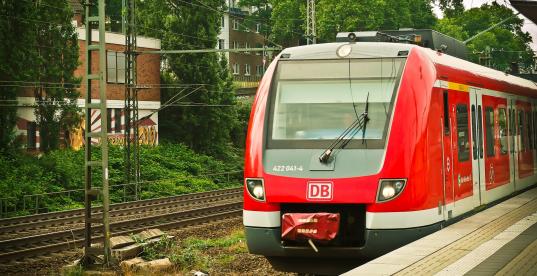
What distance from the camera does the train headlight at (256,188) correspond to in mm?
10469

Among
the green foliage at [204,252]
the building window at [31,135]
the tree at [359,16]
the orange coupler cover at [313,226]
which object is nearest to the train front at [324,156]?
the orange coupler cover at [313,226]

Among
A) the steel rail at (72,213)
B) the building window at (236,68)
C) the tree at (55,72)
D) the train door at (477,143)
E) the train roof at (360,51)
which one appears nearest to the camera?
the train roof at (360,51)

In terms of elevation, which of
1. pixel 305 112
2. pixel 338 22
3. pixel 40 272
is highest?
pixel 338 22

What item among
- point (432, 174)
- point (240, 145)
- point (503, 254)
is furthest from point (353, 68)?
point (240, 145)

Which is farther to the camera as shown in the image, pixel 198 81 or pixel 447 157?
pixel 198 81

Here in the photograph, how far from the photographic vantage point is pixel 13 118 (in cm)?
3231

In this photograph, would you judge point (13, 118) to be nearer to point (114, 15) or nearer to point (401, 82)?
point (401, 82)

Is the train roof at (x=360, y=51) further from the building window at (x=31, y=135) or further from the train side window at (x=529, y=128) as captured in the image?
the building window at (x=31, y=135)

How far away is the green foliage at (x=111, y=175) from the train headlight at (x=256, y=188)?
55.4 feet

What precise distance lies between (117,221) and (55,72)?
14.1 metres

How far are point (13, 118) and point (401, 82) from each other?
24.3m

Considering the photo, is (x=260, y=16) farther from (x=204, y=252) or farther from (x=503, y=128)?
(x=503, y=128)

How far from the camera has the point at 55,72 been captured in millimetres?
34906

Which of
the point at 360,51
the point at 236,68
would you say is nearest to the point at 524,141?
the point at 360,51
